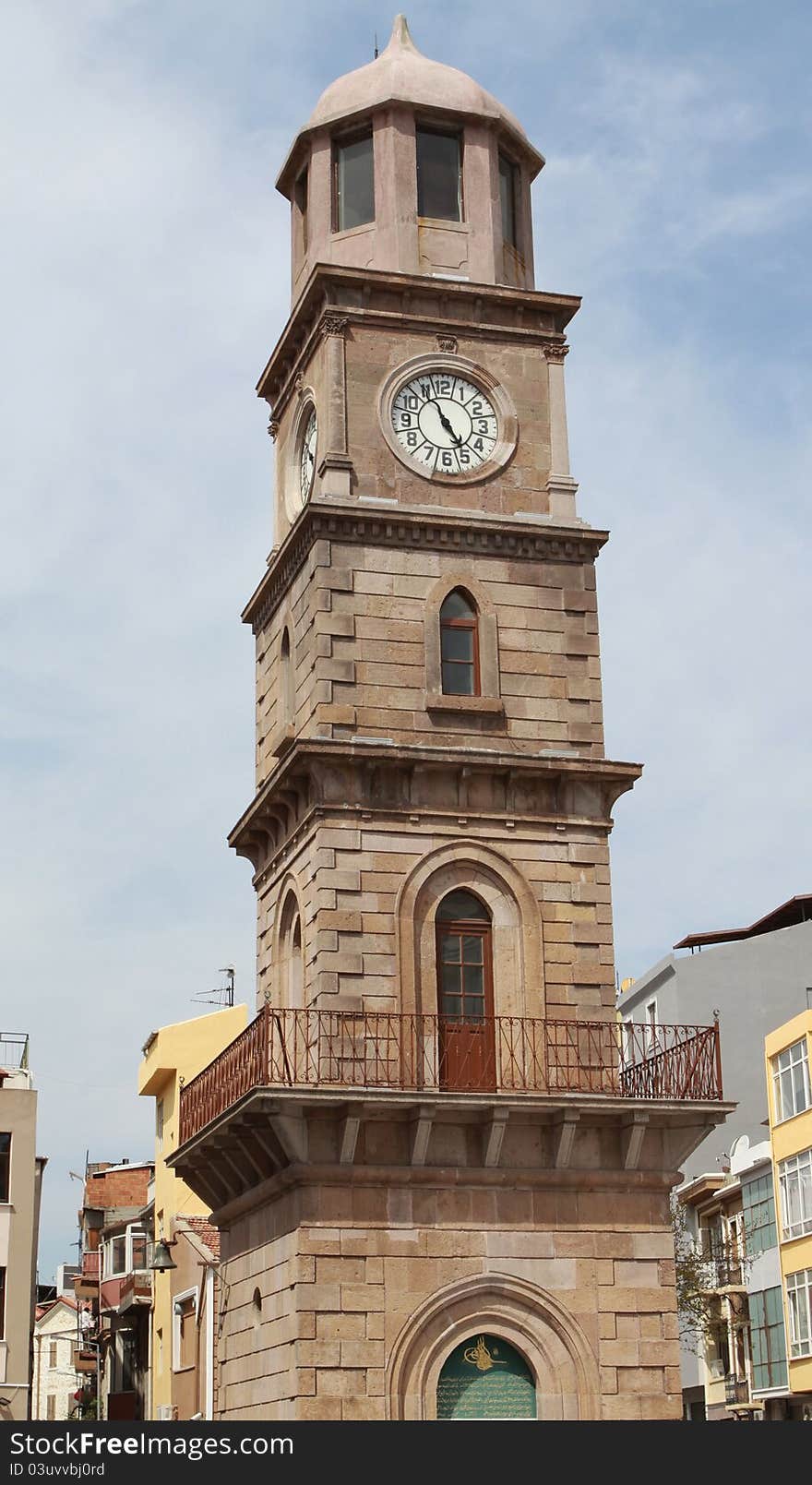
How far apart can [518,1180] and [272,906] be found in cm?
636

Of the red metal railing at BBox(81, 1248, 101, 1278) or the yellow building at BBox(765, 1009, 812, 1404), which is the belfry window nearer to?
the yellow building at BBox(765, 1009, 812, 1404)

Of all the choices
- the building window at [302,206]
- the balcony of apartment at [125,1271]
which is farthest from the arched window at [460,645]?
the balcony of apartment at [125,1271]

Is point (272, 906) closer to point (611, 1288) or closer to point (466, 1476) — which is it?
point (611, 1288)

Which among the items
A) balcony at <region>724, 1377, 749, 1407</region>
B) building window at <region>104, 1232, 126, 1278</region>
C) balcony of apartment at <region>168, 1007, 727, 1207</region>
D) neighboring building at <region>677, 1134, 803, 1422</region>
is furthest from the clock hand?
building window at <region>104, 1232, 126, 1278</region>

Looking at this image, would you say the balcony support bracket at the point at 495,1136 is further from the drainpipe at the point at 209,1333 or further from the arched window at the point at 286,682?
the drainpipe at the point at 209,1333

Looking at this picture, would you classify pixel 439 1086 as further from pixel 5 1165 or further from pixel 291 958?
pixel 5 1165

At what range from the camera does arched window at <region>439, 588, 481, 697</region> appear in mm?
30578

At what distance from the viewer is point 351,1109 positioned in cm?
2683

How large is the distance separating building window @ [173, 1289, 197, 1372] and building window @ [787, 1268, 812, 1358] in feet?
47.5

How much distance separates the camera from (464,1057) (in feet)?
93.6

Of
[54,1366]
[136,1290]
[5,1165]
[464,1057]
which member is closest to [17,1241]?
[5,1165]

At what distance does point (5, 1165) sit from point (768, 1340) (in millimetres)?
19680

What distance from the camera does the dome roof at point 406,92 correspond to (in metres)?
33.2

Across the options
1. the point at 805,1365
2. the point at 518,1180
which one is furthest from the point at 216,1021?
the point at 518,1180
